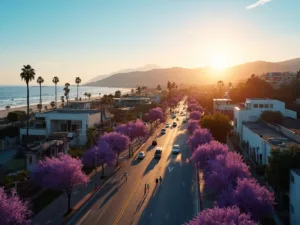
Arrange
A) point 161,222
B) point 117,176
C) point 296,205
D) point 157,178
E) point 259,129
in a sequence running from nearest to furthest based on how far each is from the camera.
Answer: point 296,205
point 161,222
point 157,178
point 117,176
point 259,129

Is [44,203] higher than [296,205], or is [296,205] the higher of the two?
[296,205]

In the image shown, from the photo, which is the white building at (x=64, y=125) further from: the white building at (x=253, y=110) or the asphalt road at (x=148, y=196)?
the white building at (x=253, y=110)

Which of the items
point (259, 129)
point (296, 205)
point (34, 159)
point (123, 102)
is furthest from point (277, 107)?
point (123, 102)

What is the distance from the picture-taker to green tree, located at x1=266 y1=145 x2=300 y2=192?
983 inches

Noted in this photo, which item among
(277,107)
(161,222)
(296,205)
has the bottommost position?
(161,222)

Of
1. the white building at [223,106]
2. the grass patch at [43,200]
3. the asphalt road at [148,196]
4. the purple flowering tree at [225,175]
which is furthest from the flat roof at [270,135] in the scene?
the white building at [223,106]

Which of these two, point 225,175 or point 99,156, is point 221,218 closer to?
point 225,175

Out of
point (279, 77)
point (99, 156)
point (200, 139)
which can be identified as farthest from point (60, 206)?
point (279, 77)

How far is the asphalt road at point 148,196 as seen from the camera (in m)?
25.8

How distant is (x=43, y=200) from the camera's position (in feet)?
98.7

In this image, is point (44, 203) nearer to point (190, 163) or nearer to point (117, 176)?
point (117, 176)

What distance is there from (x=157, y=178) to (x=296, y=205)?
1603 centimetres

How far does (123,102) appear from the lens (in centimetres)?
13825

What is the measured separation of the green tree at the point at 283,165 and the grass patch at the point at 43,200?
66.2 feet
